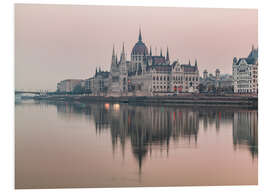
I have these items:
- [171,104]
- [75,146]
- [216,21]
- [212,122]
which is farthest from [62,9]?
[171,104]

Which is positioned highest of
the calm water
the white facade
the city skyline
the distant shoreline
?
the city skyline

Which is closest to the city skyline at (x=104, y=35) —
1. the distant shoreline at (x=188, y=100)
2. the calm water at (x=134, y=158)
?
the calm water at (x=134, y=158)

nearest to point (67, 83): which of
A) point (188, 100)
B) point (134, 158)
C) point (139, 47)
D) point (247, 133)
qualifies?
point (139, 47)

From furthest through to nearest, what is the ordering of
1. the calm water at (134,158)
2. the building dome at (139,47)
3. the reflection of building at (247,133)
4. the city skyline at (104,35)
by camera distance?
the building dome at (139,47)
the reflection of building at (247,133)
the city skyline at (104,35)
the calm water at (134,158)

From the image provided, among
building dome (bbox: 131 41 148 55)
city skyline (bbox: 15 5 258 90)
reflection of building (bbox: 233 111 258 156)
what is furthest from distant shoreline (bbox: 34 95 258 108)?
city skyline (bbox: 15 5 258 90)

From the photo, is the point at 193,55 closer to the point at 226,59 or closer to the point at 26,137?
the point at 226,59

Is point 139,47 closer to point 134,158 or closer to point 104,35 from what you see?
point 104,35

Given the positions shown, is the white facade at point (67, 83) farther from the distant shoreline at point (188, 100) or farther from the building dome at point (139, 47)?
the distant shoreline at point (188, 100)

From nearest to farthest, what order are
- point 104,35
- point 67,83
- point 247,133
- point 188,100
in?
point 247,133 → point 104,35 → point 67,83 → point 188,100

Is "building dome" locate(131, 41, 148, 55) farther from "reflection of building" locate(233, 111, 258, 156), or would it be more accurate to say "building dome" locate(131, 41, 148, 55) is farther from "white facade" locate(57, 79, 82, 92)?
"reflection of building" locate(233, 111, 258, 156)
